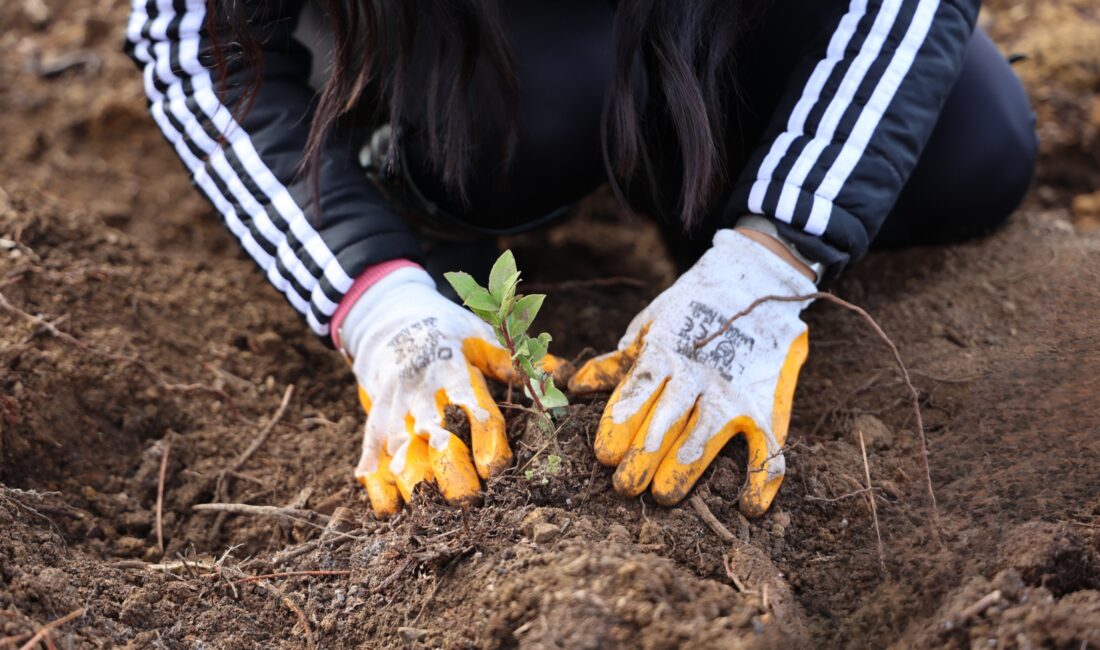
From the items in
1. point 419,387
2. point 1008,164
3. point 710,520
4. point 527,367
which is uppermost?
point 527,367

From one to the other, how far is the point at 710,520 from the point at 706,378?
0.65 feet

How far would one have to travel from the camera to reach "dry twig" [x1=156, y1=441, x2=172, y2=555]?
4.36 ft

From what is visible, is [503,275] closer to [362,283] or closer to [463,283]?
[463,283]

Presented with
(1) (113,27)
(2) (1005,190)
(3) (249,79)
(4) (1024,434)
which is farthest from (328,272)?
(1) (113,27)

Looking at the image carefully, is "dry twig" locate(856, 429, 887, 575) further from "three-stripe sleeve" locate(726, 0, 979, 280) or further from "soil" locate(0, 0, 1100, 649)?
"three-stripe sleeve" locate(726, 0, 979, 280)

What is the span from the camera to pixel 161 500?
54.5 inches

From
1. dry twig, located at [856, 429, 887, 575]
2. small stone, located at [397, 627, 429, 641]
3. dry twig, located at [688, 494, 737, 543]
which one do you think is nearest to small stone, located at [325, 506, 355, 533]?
small stone, located at [397, 627, 429, 641]

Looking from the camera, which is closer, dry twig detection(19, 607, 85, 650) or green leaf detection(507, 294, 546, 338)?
dry twig detection(19, 607, 85, 650)

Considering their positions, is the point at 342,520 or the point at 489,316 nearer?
the point at 489,316

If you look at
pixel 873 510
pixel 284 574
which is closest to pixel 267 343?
pixel 284 574

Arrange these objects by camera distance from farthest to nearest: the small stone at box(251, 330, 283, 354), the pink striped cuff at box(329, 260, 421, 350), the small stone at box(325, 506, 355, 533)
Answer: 1. the small stone at box(251, 330, 283, 354)
2. the pink striped cuff at box(329, 260, 421, 350)
3. the small stone at box(325, 506, 355, 533)

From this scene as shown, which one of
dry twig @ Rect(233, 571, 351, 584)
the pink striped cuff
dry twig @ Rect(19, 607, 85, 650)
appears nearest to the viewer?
dry twig @ Rect(19, 607, 85, 650)

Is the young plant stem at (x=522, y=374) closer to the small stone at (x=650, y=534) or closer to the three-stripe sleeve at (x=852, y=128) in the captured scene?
the small stone at (x=650, y=534)

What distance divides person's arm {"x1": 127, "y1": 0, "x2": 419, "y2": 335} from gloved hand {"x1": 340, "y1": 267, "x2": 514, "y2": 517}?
0.08 m
